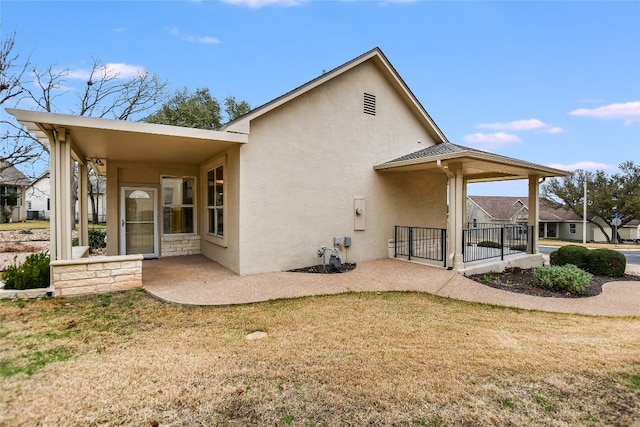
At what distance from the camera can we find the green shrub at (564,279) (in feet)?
23.7

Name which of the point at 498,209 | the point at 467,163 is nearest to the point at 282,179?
the point at 467,163

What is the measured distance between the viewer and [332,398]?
9.36ft

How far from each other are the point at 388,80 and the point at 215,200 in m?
6.82

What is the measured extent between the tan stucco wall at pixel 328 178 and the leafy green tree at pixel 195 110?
15151 millimetres

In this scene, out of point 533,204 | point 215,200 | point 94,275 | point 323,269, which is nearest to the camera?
point 94,275

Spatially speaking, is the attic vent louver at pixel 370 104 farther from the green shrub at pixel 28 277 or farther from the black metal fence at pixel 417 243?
the green shrub at pixel 28 277

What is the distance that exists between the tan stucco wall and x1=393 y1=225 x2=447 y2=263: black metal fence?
35 cm

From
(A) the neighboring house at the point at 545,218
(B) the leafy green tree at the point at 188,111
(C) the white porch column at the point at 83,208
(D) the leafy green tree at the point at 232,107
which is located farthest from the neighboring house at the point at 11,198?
(A) the neighboring house at the point at 545,218

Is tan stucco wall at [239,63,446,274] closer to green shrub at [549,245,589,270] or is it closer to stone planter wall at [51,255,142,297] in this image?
stone planter wall at [51,255,142,297]

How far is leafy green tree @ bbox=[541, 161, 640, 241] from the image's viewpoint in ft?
119

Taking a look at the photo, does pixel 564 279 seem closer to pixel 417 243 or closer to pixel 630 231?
pixel 417 243

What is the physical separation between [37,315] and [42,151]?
16.0 metres

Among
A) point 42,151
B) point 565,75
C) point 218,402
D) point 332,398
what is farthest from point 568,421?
point 42,151

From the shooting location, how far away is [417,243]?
11008mm
